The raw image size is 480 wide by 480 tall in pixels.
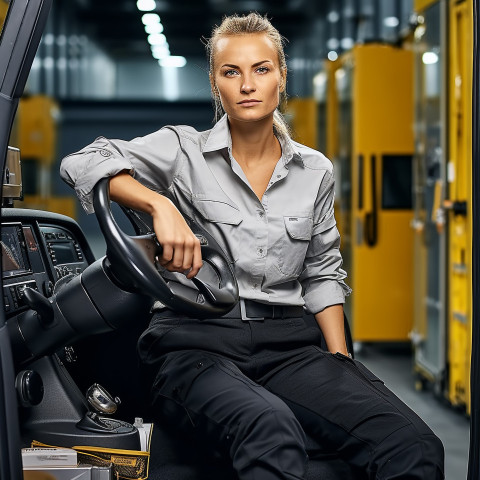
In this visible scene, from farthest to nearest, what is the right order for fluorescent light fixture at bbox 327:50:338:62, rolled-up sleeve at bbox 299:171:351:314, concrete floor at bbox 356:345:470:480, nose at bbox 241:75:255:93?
fluorescent light fixture at bbox 327:50:338:62
concrete floor at bbox 356:345:470:480
rolled-up sleeve at bbox 299:171:351:314
nose at bbox 241:75:255:93

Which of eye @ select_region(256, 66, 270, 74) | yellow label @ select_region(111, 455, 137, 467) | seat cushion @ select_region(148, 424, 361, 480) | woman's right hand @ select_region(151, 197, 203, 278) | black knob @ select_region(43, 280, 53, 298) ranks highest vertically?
eye @ select_region(256, 66, 270, 74)

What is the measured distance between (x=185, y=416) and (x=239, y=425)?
183 millimetres

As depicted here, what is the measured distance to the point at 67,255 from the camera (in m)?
2.07

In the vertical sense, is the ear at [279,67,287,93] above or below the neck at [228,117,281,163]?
above

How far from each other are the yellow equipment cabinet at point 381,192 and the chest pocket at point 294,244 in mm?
3951

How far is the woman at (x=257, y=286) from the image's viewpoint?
1424mm

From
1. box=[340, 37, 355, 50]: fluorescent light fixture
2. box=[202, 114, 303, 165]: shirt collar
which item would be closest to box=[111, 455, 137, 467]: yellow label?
box=[202, 114, 303, 165]: shirt collar

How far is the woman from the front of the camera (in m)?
1.42

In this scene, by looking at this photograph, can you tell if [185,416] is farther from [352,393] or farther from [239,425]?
[352,393]

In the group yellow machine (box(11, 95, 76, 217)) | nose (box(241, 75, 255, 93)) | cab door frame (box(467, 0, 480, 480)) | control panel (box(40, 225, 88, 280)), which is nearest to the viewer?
cab door frame (box(467, 0, 480, 480))

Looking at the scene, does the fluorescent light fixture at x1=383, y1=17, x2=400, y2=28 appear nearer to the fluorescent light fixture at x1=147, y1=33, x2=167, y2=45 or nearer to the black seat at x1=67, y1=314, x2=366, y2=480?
the black seat at x1=67, y1=314, x2=366, y2=480

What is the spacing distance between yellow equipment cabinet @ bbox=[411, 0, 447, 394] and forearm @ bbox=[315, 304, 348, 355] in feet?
7.80

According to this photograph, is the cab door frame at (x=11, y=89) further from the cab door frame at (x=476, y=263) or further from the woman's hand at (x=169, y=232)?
the cab door frame at (x=476, y=263)

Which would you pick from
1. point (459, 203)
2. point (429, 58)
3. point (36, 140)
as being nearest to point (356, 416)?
point (459, 203)
